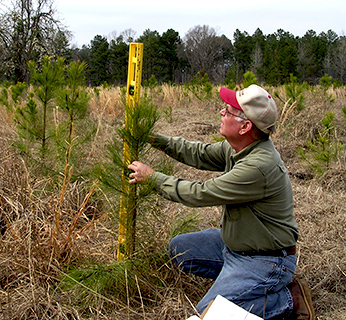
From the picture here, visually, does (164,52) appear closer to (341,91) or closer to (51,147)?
(341,91)

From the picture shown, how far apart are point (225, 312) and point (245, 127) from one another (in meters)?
0.97

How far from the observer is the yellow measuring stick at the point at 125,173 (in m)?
2.28

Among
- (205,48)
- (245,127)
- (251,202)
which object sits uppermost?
(205,48)

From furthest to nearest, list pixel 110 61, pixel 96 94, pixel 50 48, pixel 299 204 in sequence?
1. pixel 110 61
2. pixel 50 48
3. pixel 96 94
4. pixel 299 204

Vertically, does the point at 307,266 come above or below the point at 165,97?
below

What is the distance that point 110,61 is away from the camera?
42.4m

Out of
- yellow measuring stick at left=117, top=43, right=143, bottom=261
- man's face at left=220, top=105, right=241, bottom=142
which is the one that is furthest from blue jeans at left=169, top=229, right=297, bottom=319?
man's face at left=220, top=105, right=241, bottom=142

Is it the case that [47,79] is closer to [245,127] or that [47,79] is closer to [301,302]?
[245,127]

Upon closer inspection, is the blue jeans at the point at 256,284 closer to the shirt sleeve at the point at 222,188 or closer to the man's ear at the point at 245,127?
the shirt sleeve at the point at 222,188

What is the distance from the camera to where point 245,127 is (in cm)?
226

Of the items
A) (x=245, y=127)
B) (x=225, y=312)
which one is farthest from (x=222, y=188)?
(x=225, y=312)

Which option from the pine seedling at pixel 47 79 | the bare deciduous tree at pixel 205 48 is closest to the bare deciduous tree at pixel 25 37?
the pine seedling at pixel 47 79

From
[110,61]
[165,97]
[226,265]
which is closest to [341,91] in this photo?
[165,97]

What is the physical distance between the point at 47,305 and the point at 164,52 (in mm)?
45027
